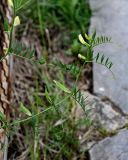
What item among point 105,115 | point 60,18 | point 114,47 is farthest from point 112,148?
point 60,18

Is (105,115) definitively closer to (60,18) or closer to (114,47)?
(114,47)

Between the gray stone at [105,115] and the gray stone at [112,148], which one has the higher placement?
the gray stone at [105,115]

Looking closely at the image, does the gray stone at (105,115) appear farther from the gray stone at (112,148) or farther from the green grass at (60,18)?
the green grass at (60,18)

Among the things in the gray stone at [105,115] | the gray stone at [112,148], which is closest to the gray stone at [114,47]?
the gray stone at [105,115]

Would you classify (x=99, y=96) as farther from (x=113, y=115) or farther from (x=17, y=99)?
(x=17, y=99)

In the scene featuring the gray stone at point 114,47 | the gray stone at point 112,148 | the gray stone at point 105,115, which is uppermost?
the gray stone at point 114,47

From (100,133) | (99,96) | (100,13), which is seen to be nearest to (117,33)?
(100,13)
